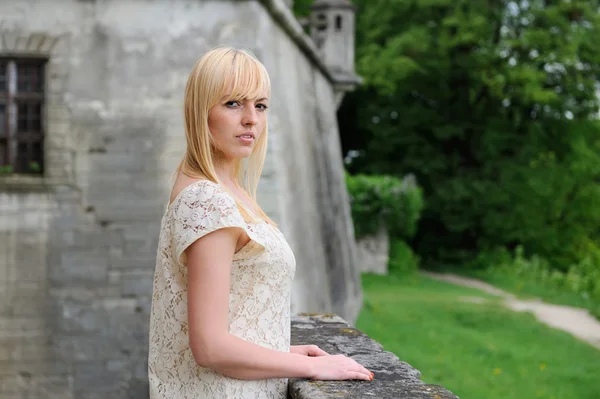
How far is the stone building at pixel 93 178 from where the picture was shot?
7.62 metres

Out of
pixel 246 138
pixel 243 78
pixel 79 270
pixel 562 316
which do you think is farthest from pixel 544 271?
pixel 243 78

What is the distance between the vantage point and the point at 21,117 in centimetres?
791

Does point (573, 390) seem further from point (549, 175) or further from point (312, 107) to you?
point (549, 175)

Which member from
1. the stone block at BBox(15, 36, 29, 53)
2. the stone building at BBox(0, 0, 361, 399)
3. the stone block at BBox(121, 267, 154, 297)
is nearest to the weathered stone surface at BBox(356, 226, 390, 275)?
the stone building at BBox(0, 0, 361, 399)

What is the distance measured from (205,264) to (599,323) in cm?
1406

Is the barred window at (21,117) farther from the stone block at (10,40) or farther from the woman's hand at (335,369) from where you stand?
the woman's hand at (335,369)

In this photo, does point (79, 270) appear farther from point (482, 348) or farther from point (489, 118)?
point (489, 118)

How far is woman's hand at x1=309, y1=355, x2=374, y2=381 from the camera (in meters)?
2.18

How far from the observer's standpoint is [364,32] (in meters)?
24.2

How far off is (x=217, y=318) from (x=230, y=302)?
196 mm

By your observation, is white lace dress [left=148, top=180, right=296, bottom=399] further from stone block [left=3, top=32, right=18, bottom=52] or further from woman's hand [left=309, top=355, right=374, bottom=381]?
stone block [left=3, top=32, right=18, bottom=52]

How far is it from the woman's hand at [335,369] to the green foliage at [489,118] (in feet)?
65.3

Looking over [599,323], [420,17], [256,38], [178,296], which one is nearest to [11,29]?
[256,38]

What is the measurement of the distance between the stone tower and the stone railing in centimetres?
1085
